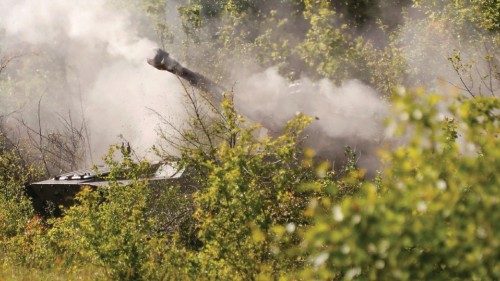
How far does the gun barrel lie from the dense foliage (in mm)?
2713

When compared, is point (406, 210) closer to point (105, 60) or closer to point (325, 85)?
point (325, 85)

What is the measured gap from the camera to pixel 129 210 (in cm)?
851

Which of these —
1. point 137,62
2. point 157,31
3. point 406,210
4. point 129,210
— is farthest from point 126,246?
point 137,62

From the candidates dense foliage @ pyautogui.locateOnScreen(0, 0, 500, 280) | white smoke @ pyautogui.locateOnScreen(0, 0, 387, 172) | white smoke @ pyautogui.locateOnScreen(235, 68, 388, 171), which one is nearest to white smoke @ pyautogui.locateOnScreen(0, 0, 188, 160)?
white smoke @ pyautogui.locateOnScreen(0, 0, 387, 172)

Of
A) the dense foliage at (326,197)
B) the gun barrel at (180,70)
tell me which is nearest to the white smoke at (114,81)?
the gun barrel at (180,70)

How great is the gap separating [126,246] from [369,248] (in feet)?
20.1

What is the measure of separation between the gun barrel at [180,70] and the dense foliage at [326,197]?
2713 mm

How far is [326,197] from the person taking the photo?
7430mm

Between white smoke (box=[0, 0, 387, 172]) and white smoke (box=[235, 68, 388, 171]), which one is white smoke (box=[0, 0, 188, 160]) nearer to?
white smoke (box=[0, 0, 387, 172])

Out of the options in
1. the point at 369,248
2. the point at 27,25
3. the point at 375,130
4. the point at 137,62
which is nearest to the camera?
the point at 369,248

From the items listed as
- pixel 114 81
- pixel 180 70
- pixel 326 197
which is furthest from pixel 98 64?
pixel 326 197

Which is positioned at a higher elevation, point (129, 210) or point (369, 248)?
point (129, 210)

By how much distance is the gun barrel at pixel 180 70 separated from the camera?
14.0 meters

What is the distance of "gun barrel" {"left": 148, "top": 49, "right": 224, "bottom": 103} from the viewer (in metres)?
14.0
